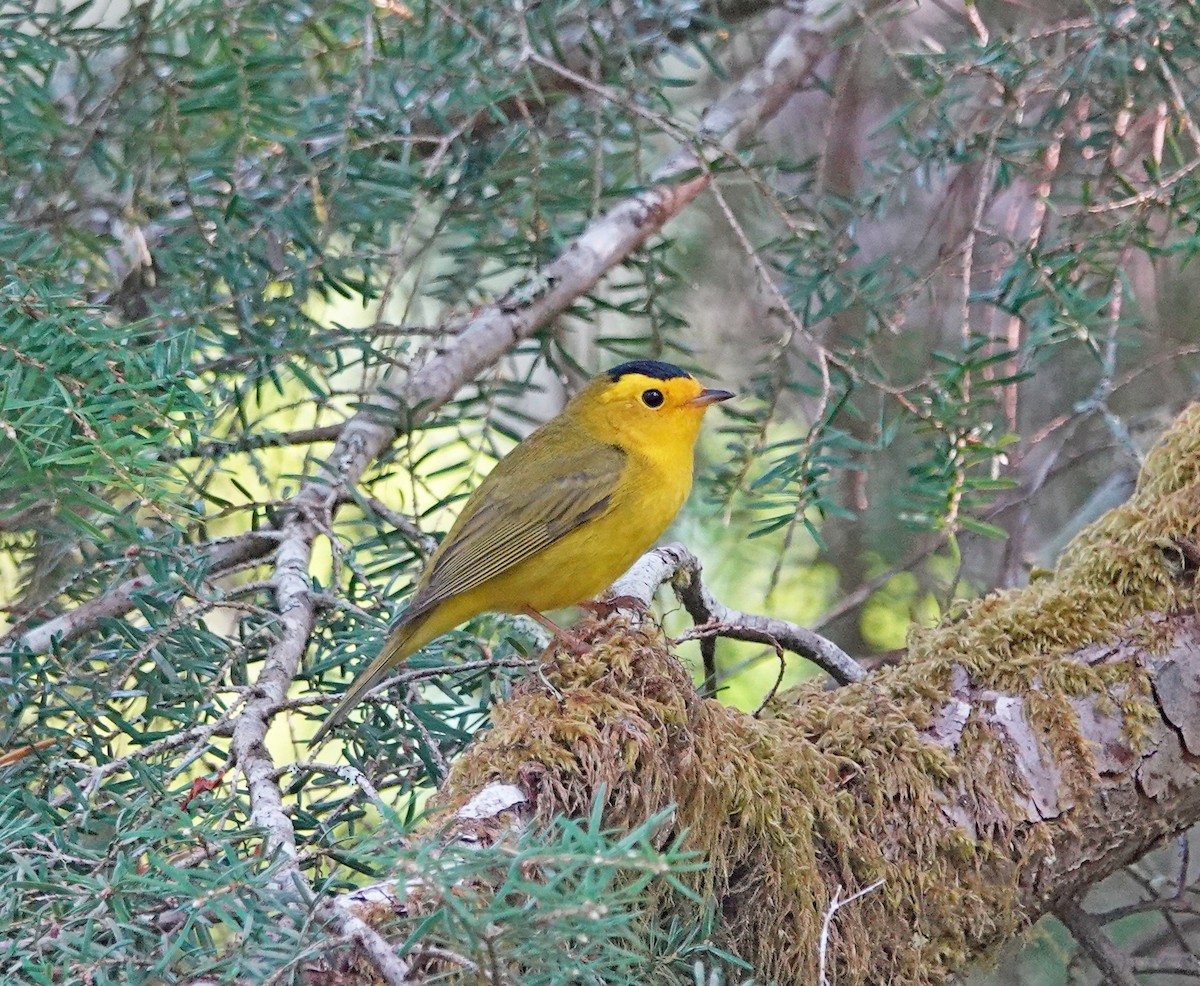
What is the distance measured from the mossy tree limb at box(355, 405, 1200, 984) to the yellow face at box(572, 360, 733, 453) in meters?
1.40

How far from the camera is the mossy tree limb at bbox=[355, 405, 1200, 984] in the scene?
2289 mm

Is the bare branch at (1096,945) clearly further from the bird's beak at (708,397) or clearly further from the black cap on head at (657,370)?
the black cap on head at (657,370)

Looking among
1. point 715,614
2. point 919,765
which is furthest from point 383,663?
point 919,765

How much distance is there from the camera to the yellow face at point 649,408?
4047mm

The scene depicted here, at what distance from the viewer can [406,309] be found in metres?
3.42

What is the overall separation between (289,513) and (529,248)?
1.18 meters

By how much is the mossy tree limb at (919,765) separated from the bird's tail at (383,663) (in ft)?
1.62

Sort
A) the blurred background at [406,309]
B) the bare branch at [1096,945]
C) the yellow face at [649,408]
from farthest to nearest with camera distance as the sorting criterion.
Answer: the yellow face at [649,408] < the bare branch at [1096,945] < the blurred background at [406,309]

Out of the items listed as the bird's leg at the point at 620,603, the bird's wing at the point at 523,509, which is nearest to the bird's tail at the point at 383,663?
the bird's wing at the point at 523,509

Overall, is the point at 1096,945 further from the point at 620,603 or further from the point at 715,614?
the point at 620,603

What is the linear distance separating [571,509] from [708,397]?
23.7 inches

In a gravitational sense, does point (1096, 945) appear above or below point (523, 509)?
below

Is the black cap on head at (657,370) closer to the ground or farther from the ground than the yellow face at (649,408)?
farther from the ground

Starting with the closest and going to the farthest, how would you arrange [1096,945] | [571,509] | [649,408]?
[1096,945] < [571,509] < [649,408]
